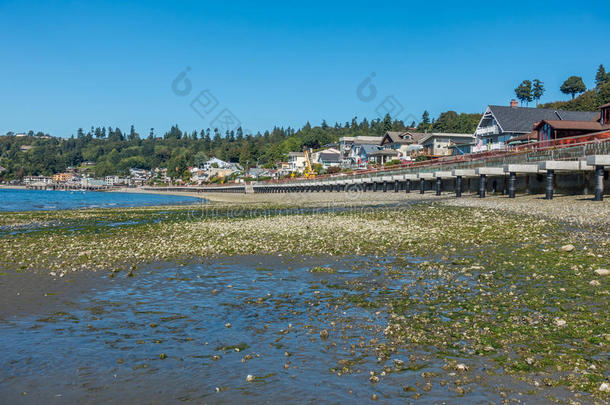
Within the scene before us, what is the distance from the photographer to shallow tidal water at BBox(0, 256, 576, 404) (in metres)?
6.12

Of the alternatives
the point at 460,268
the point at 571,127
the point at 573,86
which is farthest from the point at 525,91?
the point at 460,268

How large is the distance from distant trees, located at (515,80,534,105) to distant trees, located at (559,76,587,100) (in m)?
11.3

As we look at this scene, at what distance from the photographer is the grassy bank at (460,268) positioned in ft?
23.2

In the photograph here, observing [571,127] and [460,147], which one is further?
[460,147]

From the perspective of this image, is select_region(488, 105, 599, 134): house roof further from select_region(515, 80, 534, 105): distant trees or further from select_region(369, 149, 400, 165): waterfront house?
select_region(515, 80, 534, 105): distant trees

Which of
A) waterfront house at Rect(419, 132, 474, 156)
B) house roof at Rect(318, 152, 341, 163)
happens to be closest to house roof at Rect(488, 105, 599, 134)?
waterfront house at Rect(419, 132, 474, 156)

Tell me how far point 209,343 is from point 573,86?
651ft

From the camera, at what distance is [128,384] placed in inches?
253

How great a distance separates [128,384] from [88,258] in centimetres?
1105

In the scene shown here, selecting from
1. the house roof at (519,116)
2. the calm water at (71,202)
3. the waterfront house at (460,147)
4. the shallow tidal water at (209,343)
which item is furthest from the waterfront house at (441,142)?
the shallow tidal water at (209,343)

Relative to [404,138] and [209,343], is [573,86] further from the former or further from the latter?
[209,343]

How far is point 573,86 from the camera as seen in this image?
173 meters

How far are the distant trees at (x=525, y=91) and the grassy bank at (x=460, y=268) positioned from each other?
594ft

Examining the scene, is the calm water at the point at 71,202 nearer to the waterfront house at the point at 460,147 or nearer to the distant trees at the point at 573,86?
the waterfront house at the point at 460,147
